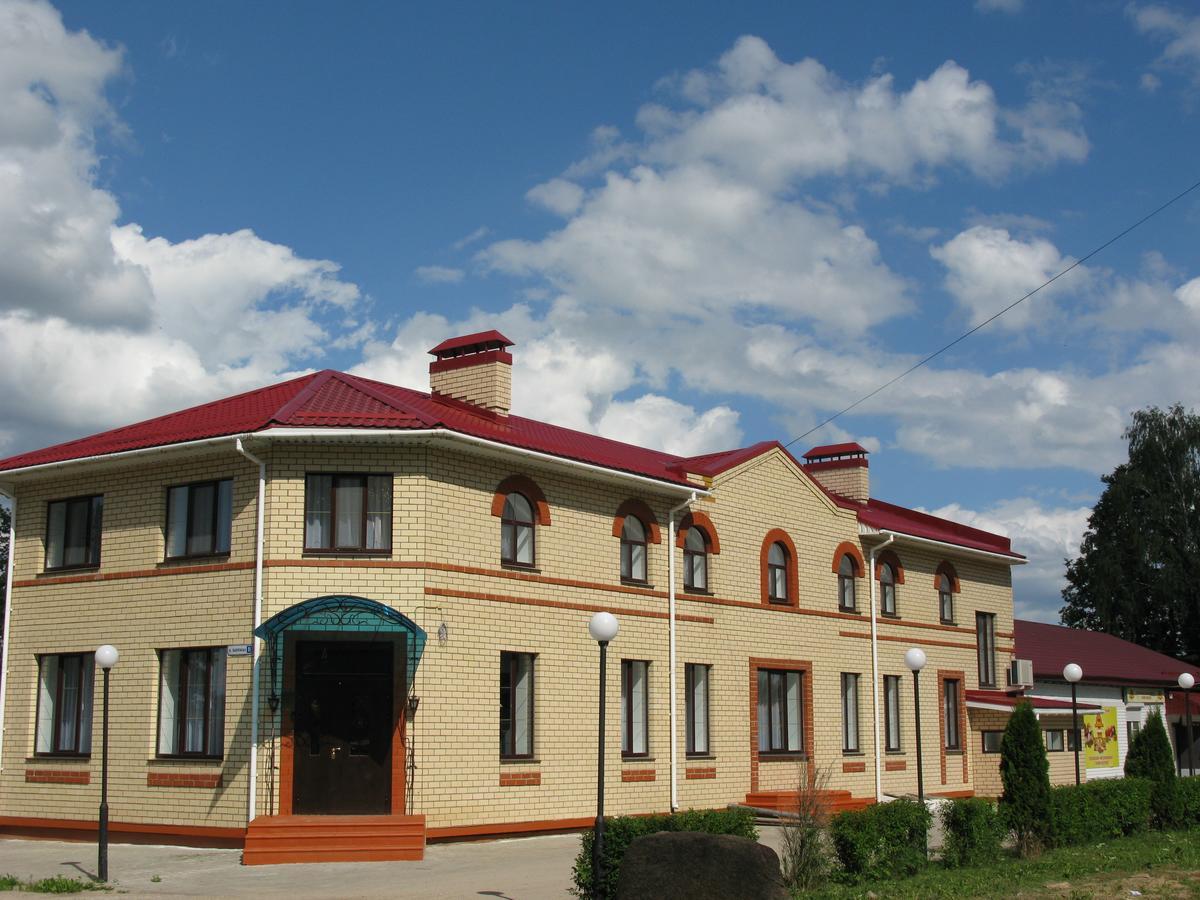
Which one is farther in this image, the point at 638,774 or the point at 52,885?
the point at 638,774

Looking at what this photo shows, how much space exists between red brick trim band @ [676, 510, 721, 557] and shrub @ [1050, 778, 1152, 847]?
776cm

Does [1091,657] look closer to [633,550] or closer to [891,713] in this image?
[891,713]

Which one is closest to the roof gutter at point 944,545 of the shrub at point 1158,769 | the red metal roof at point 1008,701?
the red metal roof at point 1008,701

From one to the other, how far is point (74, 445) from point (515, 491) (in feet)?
23.8

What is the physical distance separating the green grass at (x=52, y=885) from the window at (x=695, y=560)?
1174 cm

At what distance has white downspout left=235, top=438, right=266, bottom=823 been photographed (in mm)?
18031

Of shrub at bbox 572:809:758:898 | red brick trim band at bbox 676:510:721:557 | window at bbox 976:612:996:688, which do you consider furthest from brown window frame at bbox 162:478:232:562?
window at bbox 976:612:996:688

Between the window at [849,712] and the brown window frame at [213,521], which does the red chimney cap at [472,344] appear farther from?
the window at [849,712]

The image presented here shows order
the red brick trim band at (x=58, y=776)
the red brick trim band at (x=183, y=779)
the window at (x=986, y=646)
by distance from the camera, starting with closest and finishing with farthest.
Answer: the red brick trim band at (x=183, y=779) < the red brick trim band at (x=58, y=776) < the window at (x=986, y=646)

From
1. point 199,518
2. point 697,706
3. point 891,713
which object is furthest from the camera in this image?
point 891,713

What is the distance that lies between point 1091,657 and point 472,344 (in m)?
25.0

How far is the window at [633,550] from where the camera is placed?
22.8m

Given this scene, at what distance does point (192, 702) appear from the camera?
19.3 metres

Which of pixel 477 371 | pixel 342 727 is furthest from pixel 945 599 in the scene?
pixel 342 727
